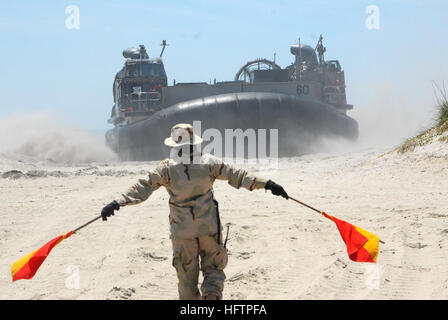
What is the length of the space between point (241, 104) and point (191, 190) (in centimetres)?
1119

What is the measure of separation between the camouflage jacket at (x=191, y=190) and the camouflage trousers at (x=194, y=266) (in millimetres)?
54

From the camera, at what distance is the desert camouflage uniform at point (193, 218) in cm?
324

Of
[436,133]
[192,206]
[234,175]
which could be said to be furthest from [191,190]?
[436,133]

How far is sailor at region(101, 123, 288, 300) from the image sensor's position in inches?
128

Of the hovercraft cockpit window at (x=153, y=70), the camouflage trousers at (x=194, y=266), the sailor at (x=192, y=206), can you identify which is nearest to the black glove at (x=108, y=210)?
the sailor at (x=192, y=206)

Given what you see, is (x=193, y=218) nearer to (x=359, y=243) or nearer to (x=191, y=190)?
(x=191, y=190)

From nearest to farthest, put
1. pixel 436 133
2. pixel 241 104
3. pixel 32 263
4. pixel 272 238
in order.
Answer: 1. pixel 32 263
2. pixel 272 238
3. pixel 436 133
4. pixel 241 104

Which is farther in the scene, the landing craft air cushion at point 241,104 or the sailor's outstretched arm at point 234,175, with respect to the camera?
the landing craft air cushion at point 241,104

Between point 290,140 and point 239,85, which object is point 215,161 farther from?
point 239,85

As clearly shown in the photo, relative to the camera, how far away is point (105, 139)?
1878 centimetres

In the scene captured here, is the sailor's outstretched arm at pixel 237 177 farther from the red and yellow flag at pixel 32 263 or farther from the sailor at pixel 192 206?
the red and yellow flag at pixel 32 263

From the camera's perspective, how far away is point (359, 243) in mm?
3592

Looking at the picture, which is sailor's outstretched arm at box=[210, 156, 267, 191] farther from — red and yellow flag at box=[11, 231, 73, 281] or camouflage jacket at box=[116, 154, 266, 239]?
red and yellow flag at box=[11, 231, 73, 281]

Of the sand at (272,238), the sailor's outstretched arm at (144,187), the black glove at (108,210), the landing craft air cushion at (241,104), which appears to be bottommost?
the sand at (272,238)
